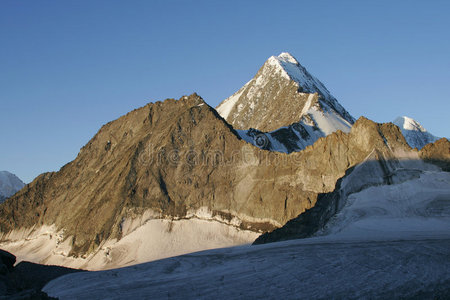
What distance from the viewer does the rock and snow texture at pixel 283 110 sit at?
115312 mm

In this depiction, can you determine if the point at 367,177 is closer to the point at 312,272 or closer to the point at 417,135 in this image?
the point at 312,272

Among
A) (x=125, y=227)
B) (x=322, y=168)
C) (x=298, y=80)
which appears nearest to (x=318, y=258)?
(x=322, y=168)

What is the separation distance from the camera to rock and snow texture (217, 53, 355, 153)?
11531 cm

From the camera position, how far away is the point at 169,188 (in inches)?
3878

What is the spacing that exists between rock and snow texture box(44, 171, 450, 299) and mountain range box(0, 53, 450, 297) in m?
9.12

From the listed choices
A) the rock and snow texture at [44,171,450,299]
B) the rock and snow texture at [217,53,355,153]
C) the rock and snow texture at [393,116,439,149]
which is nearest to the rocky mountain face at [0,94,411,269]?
the rock and snow texture at [217,53,355,153]

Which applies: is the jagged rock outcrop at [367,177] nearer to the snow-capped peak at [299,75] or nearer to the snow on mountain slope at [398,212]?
the snow on mountain slope at [398,212]

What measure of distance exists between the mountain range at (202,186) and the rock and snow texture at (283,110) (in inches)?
33.8

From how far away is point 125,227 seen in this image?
9150cm

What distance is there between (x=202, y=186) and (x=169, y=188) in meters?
7.48

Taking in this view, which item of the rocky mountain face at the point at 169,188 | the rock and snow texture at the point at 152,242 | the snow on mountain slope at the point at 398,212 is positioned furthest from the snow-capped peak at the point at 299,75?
the snow on mountain slope at the point at 398,212

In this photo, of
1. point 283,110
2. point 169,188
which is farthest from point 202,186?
point 283,110

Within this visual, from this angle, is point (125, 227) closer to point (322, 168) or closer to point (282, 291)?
point (322, 168)

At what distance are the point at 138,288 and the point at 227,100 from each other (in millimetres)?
174694
